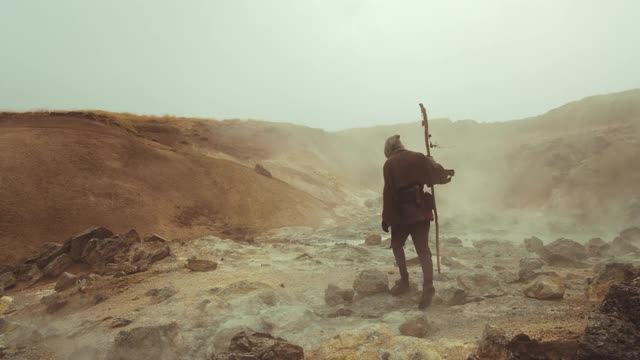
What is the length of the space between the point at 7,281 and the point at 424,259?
728 centimetres

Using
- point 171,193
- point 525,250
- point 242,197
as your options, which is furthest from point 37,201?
point 525,250

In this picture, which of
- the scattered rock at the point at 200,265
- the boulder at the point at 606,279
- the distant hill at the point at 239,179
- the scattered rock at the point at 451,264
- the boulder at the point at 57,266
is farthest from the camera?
the distant hill at the point at 239,179

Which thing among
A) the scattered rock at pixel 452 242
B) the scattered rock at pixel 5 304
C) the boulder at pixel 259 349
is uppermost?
the boulder at pixel 259 349

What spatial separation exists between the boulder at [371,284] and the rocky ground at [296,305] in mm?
11

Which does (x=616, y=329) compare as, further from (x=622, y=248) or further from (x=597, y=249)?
(x=622, y=248)

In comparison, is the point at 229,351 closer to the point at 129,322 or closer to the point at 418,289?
the point at 129,322

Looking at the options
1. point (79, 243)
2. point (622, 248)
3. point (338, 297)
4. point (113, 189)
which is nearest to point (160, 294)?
point (338, 297)

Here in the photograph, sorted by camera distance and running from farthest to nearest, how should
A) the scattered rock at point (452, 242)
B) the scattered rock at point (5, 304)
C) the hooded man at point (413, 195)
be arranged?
the scattered rock at point (452, 242) < the scattered rock at point (5, 304) < the hooded man at point (413, 195)

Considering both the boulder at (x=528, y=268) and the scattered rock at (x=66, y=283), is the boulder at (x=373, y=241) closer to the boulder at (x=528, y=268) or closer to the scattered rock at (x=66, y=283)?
the boulder at (x=528, y=268)

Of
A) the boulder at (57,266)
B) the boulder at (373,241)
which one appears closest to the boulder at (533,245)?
the boulder at (373,241)

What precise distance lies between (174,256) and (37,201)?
6.19 meters

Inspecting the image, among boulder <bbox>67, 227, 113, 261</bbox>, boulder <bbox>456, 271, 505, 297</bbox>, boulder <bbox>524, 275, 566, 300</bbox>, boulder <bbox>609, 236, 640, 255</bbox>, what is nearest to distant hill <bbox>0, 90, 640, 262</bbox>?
boulder <bbox>67, 227, 113, 261</bbox>

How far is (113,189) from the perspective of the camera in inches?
547

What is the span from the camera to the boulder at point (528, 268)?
5.50 metres
